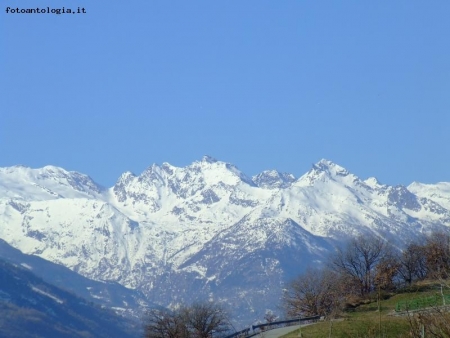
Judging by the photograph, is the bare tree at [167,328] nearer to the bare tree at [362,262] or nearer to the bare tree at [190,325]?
the bare tree at [190,325]

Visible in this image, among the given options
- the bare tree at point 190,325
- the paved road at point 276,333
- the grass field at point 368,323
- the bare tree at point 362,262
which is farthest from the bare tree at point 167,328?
the grass field at point 368,323

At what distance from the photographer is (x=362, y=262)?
97.5 metres

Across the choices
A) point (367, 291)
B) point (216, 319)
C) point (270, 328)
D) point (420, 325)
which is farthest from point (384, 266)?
point (420, 325)

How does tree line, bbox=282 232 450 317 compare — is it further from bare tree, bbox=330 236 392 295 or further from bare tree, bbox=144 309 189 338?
bare tree, bbox=144 309 189 338

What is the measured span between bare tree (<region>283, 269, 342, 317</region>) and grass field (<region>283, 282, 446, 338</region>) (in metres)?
9.59

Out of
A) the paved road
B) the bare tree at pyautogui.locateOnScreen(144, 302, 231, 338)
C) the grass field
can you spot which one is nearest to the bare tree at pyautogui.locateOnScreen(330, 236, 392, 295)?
the bare tree at pyautogui.locateOnScreen(144, 302, 231, 338)

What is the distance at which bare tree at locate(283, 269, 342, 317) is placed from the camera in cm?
8112

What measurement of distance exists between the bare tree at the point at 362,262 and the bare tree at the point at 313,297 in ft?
5.53

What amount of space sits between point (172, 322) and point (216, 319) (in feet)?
14.3

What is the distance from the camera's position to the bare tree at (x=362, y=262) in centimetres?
8569

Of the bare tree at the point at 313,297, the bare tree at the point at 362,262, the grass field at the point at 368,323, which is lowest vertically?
the grass field at the point at 368,323

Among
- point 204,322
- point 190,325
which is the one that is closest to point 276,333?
point 204,322

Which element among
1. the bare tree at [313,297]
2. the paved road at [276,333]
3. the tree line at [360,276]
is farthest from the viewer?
the bare tree at [313,297]

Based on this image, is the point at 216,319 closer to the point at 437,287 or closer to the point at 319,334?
the point at 437,287
